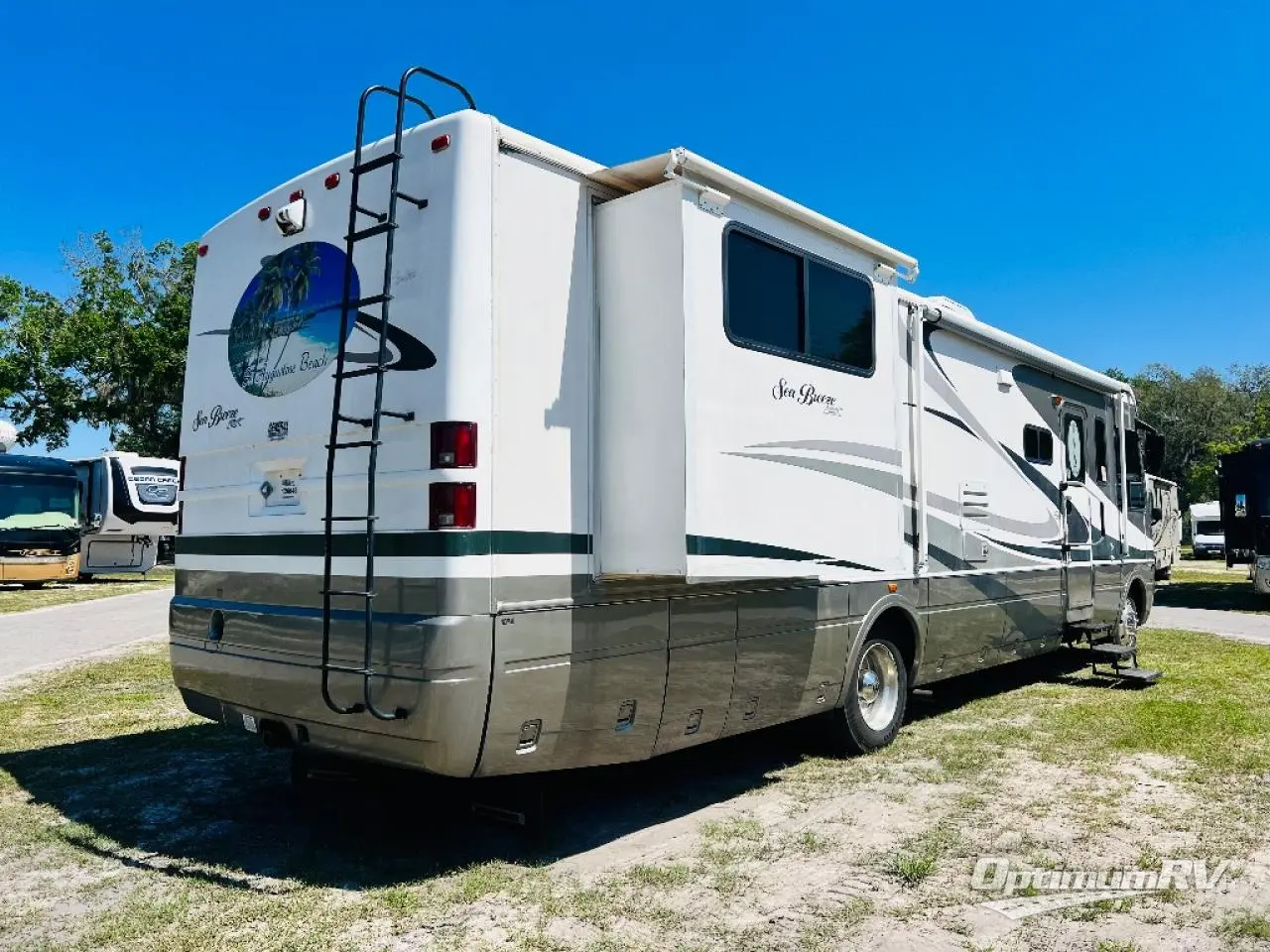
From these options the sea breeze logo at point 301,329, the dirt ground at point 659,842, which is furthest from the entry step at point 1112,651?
the sea breeze logo at point 301,329

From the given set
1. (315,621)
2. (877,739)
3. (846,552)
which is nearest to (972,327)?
(846,552)

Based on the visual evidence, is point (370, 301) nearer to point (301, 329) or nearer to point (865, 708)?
point (301, 329)

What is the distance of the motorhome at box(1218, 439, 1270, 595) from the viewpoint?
1756 centimetres

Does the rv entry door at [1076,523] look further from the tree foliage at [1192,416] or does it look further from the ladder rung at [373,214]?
the tree foliage at [1192,416]

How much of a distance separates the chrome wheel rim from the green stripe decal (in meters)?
2.81

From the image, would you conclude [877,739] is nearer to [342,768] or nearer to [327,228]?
[342,768]

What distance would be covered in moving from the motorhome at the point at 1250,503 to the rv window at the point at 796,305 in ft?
47.6

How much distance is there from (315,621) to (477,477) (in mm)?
1130

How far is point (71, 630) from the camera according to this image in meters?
14.4

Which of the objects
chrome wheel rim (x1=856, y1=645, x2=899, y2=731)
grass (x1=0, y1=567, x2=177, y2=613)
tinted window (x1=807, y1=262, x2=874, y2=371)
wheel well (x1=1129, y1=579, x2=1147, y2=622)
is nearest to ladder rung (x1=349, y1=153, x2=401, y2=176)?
tinted window (x1=807, y1=262, x2=874, y2=371)

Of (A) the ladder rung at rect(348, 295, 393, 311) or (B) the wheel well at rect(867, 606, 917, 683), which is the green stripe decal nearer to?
(A) the ladder rung at rect(348, 295, 393, 311)

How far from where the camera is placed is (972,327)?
7.84m

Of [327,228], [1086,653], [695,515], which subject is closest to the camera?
[695,515]

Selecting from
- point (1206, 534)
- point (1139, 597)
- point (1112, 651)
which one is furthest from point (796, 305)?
point (1206, 534)
